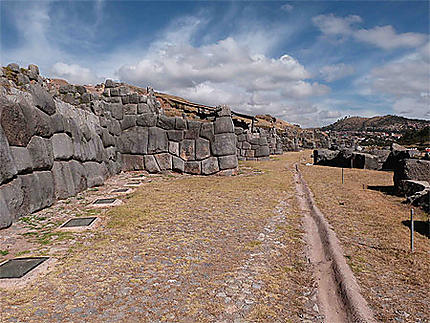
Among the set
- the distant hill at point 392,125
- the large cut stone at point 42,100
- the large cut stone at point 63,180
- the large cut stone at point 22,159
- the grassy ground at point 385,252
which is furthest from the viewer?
the distant hill at point 392,125

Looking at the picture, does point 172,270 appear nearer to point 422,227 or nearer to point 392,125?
point 422,227

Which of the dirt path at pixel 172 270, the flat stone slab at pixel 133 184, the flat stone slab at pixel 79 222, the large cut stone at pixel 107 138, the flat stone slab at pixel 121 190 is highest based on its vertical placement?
the large cut stone at pixel 107 138

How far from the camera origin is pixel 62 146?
7.52 metres

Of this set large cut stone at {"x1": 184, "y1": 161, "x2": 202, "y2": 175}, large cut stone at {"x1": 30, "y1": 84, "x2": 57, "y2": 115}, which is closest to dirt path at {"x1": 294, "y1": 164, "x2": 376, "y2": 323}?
large cut stone at {"x1": 30, "y1": 84, "x2": 57, "y2": 115}

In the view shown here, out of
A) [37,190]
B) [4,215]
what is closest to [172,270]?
[4,215]

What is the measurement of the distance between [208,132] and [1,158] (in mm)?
8579

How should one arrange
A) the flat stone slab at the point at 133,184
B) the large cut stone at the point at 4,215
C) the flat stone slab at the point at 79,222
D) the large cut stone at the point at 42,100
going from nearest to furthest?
the large cut stone at the point at 4,215
the flat stone slab at the point at 79,222
the large cut stone at the point at 42,100
the flat stone slab at the point at 133,184

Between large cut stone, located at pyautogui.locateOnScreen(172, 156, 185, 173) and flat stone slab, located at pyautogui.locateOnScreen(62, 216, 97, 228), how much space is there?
7096 mm

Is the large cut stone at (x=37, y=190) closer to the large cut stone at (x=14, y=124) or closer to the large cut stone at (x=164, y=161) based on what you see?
the large cut stone at (x=14, y=124)

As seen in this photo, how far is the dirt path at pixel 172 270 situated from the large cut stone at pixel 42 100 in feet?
7.83

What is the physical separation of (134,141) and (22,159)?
7034 millimetres

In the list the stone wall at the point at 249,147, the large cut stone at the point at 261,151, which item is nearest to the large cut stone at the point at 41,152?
the stone wall at the point at 249,147

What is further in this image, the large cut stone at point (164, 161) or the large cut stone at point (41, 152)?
the large cut stone at point (164, 161)

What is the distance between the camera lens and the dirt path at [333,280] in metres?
2.77
